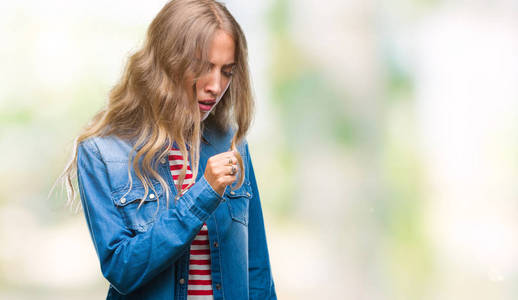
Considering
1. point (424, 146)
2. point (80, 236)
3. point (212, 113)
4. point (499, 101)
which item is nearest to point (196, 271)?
point (212, 113)

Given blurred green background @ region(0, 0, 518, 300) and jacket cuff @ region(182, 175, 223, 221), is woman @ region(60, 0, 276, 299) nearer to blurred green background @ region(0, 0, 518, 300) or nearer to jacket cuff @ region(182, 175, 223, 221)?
jacket cuff @ region(182, 175, 223, 221)

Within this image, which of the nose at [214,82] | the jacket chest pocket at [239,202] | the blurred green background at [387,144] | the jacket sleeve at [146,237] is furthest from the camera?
the blurred green background at [387,144]

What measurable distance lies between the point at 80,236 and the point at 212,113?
97cm

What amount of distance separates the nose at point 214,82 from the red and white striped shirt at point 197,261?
149mm

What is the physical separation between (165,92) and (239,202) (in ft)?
0.95

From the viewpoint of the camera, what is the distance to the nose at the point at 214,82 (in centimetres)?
118

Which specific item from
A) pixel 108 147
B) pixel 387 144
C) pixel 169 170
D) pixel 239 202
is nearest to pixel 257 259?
pixel 239 202

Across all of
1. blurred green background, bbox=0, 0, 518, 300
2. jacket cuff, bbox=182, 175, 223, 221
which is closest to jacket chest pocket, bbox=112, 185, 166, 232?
jacket cuff, bbox=182, 175, 223, 221

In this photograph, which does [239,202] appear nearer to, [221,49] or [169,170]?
[169,170]

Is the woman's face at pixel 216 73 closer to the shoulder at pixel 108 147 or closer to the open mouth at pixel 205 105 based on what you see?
the open mouth at pixel 205 105

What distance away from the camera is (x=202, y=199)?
41.9 inches

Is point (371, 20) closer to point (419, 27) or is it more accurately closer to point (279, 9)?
point (419, 27)

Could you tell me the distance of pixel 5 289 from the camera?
2115 millimetres

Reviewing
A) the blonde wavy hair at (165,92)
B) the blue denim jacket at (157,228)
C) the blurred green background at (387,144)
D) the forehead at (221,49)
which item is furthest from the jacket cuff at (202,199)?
the blurred green background at (387,144)
